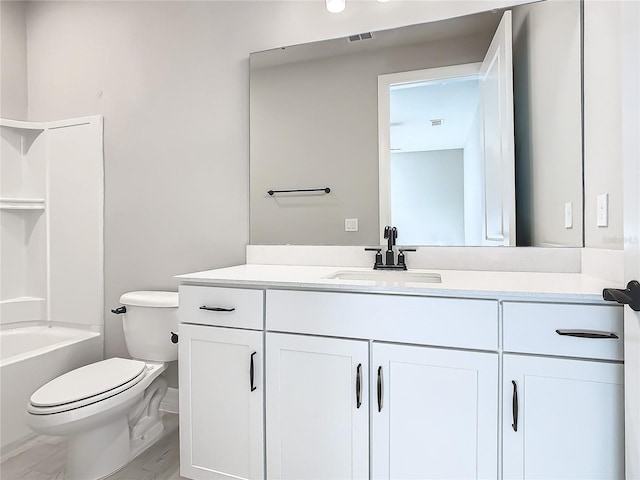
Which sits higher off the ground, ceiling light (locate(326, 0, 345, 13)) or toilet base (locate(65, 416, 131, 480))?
ceiling light (locate(326, 0, 345, 13))

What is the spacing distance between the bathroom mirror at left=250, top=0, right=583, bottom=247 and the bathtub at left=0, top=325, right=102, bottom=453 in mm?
1327

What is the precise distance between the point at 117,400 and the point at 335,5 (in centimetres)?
207

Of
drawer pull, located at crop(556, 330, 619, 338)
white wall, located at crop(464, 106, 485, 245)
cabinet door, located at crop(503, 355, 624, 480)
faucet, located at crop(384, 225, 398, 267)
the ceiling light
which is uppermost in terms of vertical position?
the ceiling light

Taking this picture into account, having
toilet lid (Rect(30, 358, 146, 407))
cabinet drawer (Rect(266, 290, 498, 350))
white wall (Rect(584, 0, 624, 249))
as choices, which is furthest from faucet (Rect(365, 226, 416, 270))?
toilet lid (Rect(30, 358, 146, 407))

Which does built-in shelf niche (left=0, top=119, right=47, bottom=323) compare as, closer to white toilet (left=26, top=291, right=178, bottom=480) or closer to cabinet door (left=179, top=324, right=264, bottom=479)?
white toilet (left=26, top=291, right=178, bottom=480)

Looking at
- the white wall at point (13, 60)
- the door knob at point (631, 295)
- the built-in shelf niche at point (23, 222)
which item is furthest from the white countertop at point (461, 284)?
the white wall at point (13, 60)

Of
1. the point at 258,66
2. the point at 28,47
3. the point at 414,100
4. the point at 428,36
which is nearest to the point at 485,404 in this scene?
the point at 414,100

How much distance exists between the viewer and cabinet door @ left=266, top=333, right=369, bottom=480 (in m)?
1.24

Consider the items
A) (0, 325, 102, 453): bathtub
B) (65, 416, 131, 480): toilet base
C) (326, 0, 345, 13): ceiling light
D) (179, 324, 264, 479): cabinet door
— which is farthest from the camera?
(0, 325, 102, 453): bathtub

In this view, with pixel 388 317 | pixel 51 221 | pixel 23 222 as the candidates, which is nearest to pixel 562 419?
pixel 388 317

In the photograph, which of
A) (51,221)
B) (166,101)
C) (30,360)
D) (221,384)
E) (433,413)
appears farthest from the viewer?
(51,221)

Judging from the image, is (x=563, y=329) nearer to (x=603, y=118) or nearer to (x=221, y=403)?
(x=603, y=118)

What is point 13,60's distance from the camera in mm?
2523

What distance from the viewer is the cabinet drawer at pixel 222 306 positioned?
1.38 m
